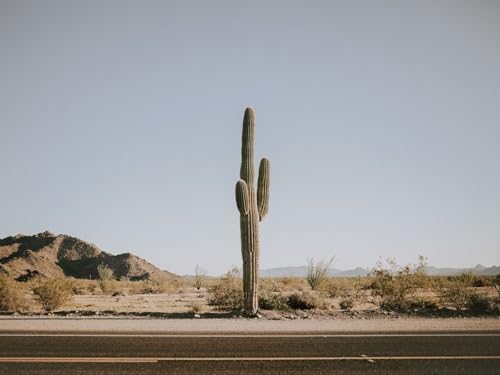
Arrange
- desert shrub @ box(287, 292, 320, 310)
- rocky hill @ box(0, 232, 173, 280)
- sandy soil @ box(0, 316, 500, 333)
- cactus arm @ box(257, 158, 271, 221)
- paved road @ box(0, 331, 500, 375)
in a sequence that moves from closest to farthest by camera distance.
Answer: paved road @ box(0, 331, 500, 375)
sandy soil @ box(0, 316, 500, 333)
cactus arm @ box(257, 158, 271, 221)
desert shrub @ box(287, 292, 320, 310)
rocky hill @ box(0, 232, 173, 280)

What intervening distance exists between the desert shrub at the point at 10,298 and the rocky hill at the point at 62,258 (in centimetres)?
3879

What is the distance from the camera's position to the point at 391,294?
1528 centimetres

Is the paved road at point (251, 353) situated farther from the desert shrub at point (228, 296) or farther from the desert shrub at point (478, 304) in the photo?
the desert shrub at point (228, 296)

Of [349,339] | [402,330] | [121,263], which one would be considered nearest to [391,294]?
[402,330]

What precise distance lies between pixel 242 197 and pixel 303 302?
16.6 feet

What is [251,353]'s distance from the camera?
6805mm

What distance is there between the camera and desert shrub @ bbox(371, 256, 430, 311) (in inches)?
575

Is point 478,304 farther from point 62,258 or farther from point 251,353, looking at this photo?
point 62,258

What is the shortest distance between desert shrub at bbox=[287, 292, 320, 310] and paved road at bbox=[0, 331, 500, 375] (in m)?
5.87

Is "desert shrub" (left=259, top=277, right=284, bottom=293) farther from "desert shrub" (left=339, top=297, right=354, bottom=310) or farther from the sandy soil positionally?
the sandy soil

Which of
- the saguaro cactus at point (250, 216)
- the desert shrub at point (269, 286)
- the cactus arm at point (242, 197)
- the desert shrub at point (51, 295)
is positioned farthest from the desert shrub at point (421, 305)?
the desert shrub at point (51, 295)

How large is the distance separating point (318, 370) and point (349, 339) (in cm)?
291

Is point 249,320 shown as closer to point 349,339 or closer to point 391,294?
point 349,339

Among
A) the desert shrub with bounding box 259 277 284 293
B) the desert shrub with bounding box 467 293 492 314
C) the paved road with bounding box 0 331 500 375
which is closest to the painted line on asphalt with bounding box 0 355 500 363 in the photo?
the paved road with bounding box 0 331 500 375
